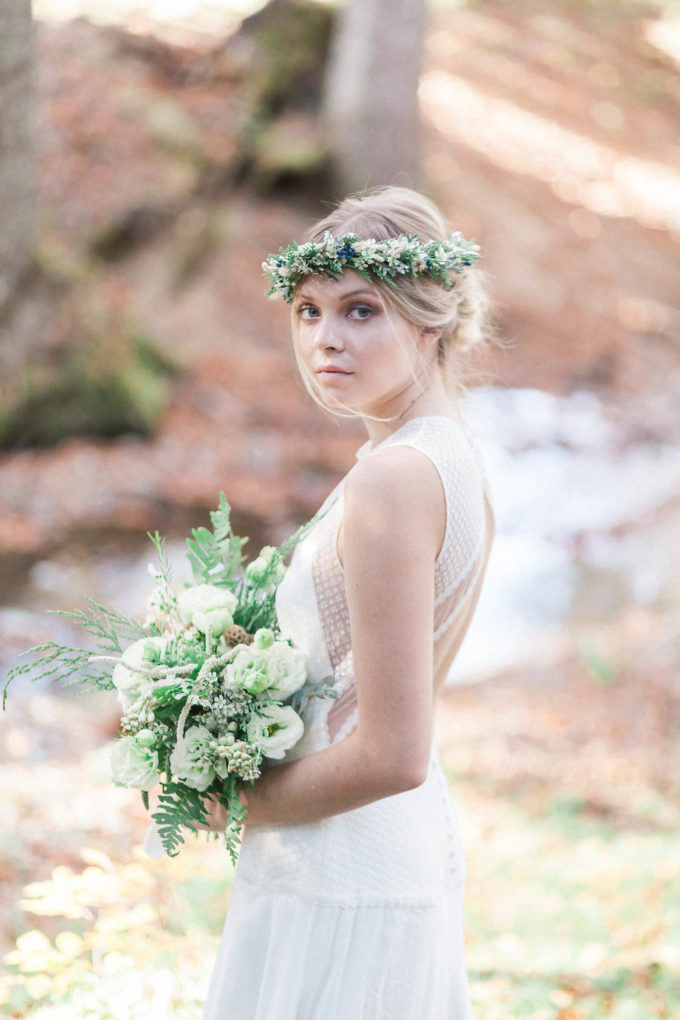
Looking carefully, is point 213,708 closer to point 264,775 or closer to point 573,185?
point 264,775

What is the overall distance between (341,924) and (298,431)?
26.3 ft

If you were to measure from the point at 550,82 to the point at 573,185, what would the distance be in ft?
12.3

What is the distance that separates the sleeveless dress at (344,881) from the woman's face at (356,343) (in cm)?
11

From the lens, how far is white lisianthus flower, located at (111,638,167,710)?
170 cm

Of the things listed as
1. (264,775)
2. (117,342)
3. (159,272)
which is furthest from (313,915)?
(159,272)

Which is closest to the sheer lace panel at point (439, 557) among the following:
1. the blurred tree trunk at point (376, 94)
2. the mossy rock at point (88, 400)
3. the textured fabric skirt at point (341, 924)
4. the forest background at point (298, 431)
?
the textured fabric skirt at point (341, 924)

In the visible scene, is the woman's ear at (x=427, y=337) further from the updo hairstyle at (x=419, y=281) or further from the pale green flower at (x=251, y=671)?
the pale green flower at (x=251, y=671)

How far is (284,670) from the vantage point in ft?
5.51

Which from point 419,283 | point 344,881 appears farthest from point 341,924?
point 419,283

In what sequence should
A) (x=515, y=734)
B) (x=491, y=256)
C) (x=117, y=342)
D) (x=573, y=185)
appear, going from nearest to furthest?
1. (x=515, y=734)
2. (x=117, y=342)
3. (x=491, y=256)
4. (x=573, y=185)

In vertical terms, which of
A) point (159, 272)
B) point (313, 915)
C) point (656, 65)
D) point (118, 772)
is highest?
point (656, 65)

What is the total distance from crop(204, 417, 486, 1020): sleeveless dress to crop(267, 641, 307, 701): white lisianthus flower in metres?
0.08

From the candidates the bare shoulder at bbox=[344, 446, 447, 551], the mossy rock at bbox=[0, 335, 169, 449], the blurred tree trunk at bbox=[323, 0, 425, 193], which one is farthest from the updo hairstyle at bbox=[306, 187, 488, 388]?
the blurred tree trunk at bbox=[323, 0, 425, 193]

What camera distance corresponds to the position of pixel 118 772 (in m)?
1.72
